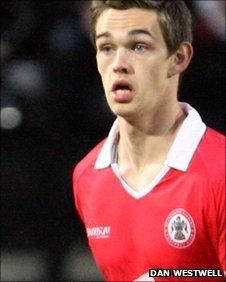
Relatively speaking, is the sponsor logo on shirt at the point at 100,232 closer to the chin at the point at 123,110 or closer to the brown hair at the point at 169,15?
the chin at the point at 123,110

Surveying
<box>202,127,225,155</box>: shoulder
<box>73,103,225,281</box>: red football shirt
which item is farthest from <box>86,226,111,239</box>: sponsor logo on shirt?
<box>202,127,225,155</box>: shoulder

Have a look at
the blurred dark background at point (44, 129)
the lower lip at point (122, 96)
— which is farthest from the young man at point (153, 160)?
the blurred dark background at point (44, 129)

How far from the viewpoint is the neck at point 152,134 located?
117cm

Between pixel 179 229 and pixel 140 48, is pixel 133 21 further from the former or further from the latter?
pixel 179 229

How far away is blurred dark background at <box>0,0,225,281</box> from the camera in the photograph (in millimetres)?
1509

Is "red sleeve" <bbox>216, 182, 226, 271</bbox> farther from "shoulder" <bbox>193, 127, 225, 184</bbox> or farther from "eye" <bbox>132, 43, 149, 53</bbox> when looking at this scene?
"eye" <bbox>132, 43, 149, 53</bbox>

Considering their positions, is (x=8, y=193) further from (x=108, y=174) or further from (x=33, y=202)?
(x=108, y=174)

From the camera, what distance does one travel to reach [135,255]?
3.80 feet

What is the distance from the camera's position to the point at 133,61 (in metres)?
1.12

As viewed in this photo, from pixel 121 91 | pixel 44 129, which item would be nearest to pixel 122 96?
pixel 121 91

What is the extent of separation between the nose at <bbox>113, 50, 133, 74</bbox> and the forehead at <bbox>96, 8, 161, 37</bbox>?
41 mm

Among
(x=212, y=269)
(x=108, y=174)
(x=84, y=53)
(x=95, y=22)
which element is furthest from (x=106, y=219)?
(x=84, y=53)

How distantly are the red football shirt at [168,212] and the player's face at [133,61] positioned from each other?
9 centimetres

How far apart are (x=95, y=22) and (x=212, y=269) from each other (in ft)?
1.45
